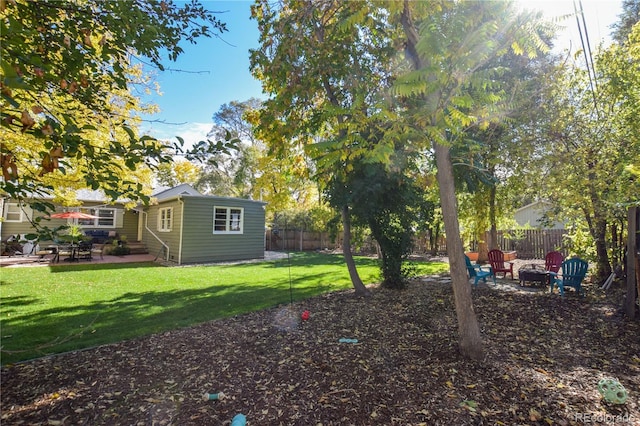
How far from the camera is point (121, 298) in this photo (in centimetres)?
663

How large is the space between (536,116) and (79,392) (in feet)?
28.7

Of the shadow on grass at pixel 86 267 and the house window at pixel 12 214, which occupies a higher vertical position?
the house window at pixel 12 214

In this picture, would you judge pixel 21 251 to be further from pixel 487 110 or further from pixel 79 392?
pixel 487 110

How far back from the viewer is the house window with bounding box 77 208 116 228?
16438 millimetres

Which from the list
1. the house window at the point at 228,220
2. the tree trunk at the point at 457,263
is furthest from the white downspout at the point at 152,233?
the tree trunk at the point at 457,263

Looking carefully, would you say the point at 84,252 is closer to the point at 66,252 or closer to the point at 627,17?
the point at 66,252

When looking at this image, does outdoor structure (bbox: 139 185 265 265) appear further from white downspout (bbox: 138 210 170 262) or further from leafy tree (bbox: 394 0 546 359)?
leafy tree (bbox: 394 0 546 359)

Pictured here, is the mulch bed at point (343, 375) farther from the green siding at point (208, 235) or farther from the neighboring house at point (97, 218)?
the neighboring house at point (97, 218)

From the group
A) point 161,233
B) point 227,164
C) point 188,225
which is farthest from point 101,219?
point 227,164

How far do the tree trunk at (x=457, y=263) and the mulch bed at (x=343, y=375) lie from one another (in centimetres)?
29

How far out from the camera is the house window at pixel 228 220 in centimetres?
1397

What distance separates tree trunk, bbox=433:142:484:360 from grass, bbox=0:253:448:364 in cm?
373

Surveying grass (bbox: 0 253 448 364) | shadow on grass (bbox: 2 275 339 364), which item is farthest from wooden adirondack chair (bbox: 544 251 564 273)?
shadow on grass (bbox: 2 275 339 364)

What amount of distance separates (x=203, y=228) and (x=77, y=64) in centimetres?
1122
